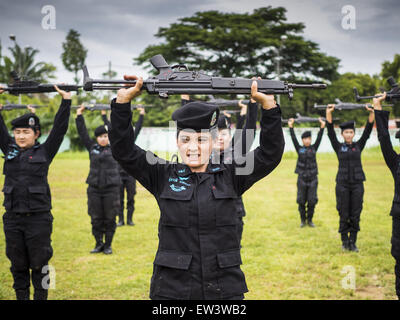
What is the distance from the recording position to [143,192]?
16219mm

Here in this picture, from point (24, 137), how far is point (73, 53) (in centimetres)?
3864

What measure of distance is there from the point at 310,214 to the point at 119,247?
502 centimetres

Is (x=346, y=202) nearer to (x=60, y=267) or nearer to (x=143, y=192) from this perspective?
(x=60, y=267)

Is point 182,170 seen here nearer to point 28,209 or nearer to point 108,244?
point 28,209

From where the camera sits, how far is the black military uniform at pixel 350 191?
7.82 metres

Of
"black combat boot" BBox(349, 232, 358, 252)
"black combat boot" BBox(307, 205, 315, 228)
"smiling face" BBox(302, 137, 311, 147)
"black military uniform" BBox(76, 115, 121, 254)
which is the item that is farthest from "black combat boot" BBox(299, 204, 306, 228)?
"black military uniform" BBox(76, 115, 121, 254)

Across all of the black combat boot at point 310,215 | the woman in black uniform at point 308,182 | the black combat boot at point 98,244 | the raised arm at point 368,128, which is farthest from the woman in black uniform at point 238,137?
the black combat boot at point 310,215

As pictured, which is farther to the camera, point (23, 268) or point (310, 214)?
point (310, 214)

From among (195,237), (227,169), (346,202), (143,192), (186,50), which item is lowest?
(143,192)

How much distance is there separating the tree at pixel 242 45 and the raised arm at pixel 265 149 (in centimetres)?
2381

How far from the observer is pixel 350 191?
7.93m

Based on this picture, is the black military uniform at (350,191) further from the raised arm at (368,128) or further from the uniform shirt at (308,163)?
the uniform shirt at (308,163)
